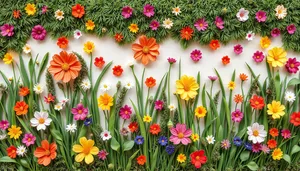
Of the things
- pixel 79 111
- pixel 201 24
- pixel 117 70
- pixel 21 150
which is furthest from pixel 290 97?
pixel 21 150

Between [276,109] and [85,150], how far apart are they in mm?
756

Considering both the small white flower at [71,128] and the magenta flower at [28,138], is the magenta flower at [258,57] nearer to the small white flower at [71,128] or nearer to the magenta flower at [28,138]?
the small white flower at [71,128]

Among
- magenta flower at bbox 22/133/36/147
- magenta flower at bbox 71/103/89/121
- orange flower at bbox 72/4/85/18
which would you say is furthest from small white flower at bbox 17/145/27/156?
orange flower at bbox 72/4/85/18

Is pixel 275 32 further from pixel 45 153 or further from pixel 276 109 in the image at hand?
pixel 45 153

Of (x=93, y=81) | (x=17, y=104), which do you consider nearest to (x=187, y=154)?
(x=93, y=81)

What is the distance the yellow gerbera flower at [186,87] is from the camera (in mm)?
1231

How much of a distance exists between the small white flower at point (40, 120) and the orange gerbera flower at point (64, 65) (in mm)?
154

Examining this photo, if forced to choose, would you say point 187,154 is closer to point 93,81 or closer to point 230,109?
point 230,109

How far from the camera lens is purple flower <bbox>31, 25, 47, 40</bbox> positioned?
1.25 meters

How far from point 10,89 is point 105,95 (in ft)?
1.27

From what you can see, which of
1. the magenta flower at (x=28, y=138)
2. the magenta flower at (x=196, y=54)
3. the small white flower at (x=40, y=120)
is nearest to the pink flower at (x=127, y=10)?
the magenta flower at (x=196, y=54)

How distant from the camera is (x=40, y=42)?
1.28 metres

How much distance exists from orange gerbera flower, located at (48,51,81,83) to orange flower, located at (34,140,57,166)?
0.27 meters

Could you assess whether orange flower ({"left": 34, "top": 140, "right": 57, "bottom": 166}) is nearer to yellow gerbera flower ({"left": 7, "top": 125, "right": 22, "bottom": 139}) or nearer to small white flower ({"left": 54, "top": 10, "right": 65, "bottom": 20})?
yellow gerbera flower ({"left": 7, "top": 125, "right": 22, "bottom": 139})
